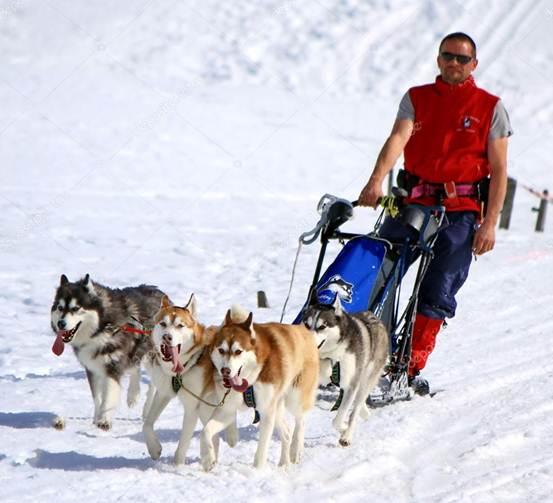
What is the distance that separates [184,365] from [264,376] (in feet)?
1.33

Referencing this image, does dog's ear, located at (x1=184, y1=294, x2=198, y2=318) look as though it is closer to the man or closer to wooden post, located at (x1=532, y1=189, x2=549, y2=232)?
the man

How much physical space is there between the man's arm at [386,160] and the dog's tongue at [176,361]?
1575 mm

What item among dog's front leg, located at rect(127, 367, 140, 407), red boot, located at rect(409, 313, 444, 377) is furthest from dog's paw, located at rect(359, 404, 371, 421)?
dog's front leg, located at rect(127, 367, 140, 407)

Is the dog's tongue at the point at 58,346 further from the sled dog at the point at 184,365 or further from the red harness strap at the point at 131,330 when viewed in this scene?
the sled dog at the point at 184,365

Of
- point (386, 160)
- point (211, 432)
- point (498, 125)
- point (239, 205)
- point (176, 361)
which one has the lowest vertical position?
point (211, 432)

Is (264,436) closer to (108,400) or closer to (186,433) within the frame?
(186,433)

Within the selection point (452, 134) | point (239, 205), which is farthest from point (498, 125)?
point (239, 205)

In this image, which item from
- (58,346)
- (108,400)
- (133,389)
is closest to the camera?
(58,346)

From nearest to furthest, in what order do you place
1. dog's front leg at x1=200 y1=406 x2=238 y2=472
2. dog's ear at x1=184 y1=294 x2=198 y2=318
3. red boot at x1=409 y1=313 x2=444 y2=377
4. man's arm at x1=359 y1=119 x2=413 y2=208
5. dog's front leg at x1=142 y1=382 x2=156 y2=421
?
dog's front leg at x1=200 y1=406 x2=238 y2=472 < dog's ear at x1=184 y1=294 x2=198 y2=318 < dog's front leg at x1=142 y1=382 x2=156 y2=421 < man's arm at x1=359 y1=119 x2=413 y2=208 < red boot at x1=409 y1=313 x2=444 y2=377

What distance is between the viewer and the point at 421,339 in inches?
231

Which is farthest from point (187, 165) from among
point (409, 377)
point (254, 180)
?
point (409, 377)

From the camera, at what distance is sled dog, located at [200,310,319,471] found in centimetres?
428

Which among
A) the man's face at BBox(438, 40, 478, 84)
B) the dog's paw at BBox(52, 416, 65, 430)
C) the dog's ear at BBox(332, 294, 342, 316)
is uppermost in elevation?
the man's face at BBox(438, 40, 478, 84)

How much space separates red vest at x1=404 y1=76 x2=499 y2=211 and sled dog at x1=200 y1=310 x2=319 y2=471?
55.6 inches
